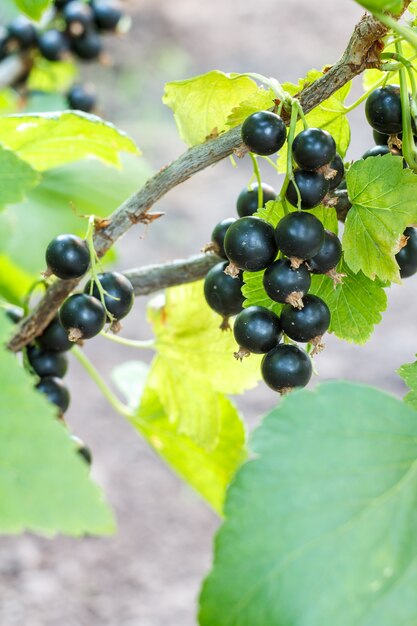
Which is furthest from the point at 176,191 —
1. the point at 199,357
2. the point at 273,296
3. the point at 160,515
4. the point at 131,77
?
the point at 273,296

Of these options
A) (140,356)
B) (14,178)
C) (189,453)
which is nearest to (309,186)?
(14,178)

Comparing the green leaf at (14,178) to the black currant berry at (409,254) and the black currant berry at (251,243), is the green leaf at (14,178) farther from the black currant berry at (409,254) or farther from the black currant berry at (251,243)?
the black currant berry at (409,254)

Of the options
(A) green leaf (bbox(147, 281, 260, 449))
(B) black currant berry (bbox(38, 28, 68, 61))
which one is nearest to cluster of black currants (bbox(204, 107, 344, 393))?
(A) green leaf (bbox(147, 281, 260, 449))

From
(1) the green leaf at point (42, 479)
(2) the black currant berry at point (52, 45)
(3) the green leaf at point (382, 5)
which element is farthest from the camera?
(2) the black currant berry at point (52, 45)

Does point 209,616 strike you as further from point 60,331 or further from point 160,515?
point 160,515

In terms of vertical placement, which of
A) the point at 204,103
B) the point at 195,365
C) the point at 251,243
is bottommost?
the point at 195,365

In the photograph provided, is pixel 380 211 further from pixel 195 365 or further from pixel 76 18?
pixel 76 18

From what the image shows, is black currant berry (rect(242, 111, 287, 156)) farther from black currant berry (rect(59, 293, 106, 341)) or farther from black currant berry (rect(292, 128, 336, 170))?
black currant berry (rect(59, 293, 106, 341))

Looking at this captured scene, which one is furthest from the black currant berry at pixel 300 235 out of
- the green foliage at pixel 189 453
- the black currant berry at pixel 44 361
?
the green foliage at pixel 189 453
